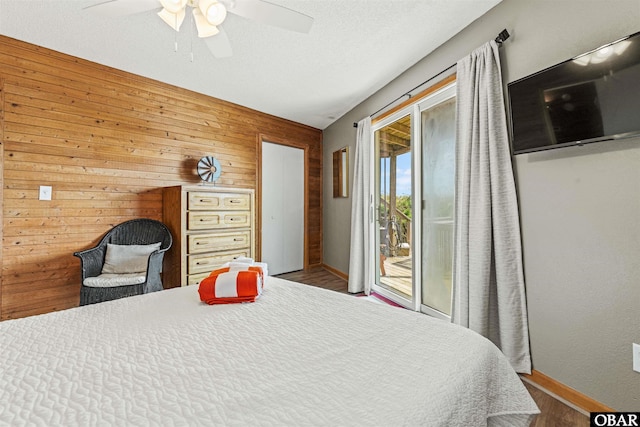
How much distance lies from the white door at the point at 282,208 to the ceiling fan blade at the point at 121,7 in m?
2.58

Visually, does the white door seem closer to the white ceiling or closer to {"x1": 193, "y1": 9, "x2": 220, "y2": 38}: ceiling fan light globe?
the white ceiling

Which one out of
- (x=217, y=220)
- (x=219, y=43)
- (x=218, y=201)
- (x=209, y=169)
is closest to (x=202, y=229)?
(x=217, y=220)

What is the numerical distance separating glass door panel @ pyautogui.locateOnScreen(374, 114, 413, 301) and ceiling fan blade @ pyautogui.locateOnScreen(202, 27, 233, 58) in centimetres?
188

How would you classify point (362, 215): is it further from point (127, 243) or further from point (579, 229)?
point (127, 243)

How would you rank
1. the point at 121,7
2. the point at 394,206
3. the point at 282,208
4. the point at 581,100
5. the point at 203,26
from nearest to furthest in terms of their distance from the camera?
the point at 581,100 < the point at 121,7 < the point at 203,26 < the point at 394,206 < the point at 282,208

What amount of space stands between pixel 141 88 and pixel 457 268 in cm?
358

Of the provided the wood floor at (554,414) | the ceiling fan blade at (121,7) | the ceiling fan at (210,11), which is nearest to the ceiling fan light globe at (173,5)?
the ceiling fan at (210,11)

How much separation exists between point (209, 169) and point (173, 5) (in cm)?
213

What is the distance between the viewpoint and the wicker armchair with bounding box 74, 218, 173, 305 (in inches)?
89.4

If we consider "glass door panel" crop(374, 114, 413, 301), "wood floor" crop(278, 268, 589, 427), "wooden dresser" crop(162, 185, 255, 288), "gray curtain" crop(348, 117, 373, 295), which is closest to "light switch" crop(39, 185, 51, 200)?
"wooden dresser" crop(162, 185, 255, 288)

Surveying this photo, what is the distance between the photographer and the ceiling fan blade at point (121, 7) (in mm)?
1430

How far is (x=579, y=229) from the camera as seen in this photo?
1.49 m

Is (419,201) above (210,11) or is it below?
below

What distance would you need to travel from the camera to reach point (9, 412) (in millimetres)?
578
